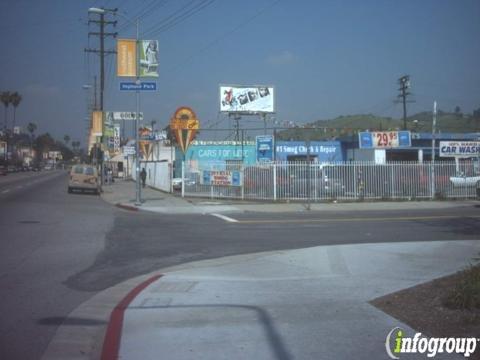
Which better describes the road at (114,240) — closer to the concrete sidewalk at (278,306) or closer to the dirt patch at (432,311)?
the concrete sidewalk at (278,306)

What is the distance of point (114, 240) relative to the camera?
47.1 feet

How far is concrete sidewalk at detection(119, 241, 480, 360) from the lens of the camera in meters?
5.71

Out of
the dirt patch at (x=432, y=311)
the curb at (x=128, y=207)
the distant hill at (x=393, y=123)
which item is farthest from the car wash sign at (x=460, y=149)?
the distant hill at (x=393, y=123)

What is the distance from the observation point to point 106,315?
23.5 ft

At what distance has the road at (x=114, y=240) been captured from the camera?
7652mm

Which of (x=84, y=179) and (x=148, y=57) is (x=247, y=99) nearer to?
(x=84, y=179)

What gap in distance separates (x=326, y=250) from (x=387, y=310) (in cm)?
518

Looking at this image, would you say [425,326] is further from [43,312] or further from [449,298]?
[43,312]

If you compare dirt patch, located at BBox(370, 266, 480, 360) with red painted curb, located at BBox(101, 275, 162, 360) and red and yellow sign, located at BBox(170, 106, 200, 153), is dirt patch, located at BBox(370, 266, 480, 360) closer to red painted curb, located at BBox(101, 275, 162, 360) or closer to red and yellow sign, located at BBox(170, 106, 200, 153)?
red painted curb, located at BBox(101, 275, 162, 360)

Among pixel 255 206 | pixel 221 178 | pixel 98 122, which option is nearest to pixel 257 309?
pixel 255 206

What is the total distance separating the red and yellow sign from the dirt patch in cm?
2699

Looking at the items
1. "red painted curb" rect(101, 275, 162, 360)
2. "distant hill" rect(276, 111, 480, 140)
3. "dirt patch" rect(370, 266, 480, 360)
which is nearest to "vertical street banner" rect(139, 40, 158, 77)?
"red painted curb" rect(101, 275, 162, 360)

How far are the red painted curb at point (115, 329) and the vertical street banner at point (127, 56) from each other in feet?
63.1

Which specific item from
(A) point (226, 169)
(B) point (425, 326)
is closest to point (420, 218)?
(A) point (226, 169)
